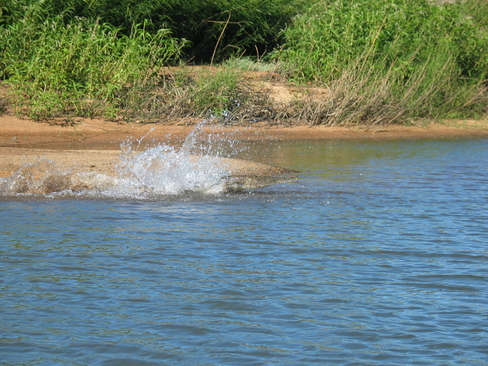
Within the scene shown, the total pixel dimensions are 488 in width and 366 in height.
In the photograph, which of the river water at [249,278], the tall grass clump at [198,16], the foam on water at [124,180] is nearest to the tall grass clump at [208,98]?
the tall grass clump at [198,16]

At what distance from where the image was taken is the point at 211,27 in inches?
656

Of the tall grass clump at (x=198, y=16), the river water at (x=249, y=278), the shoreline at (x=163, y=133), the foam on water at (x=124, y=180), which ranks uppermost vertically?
the tall grass clump at (x=198, y=16)

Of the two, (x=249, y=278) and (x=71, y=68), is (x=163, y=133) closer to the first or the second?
(x=71, y=68)

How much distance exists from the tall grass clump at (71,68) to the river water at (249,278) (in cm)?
557

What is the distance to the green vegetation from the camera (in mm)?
13164

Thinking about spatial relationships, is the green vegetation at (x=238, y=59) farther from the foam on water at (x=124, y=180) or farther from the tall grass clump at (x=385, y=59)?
the foam on water at (x=124, y=180)

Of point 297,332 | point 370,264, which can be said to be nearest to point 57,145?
point 370,264

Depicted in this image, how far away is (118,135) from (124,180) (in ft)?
14.9

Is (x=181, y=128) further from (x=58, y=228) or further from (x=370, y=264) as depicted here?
(x=370, y=264)

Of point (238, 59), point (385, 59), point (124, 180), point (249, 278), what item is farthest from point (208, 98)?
point (249, 278)

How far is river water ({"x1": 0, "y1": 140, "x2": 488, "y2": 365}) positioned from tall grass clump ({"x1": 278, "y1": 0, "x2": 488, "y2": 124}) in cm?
626

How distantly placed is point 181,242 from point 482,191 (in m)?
4.23

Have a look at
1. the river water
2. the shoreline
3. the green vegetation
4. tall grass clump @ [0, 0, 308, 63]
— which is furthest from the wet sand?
tall grass clump @ [0, 0, 308, 63]

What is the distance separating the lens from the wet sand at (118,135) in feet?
29.6
